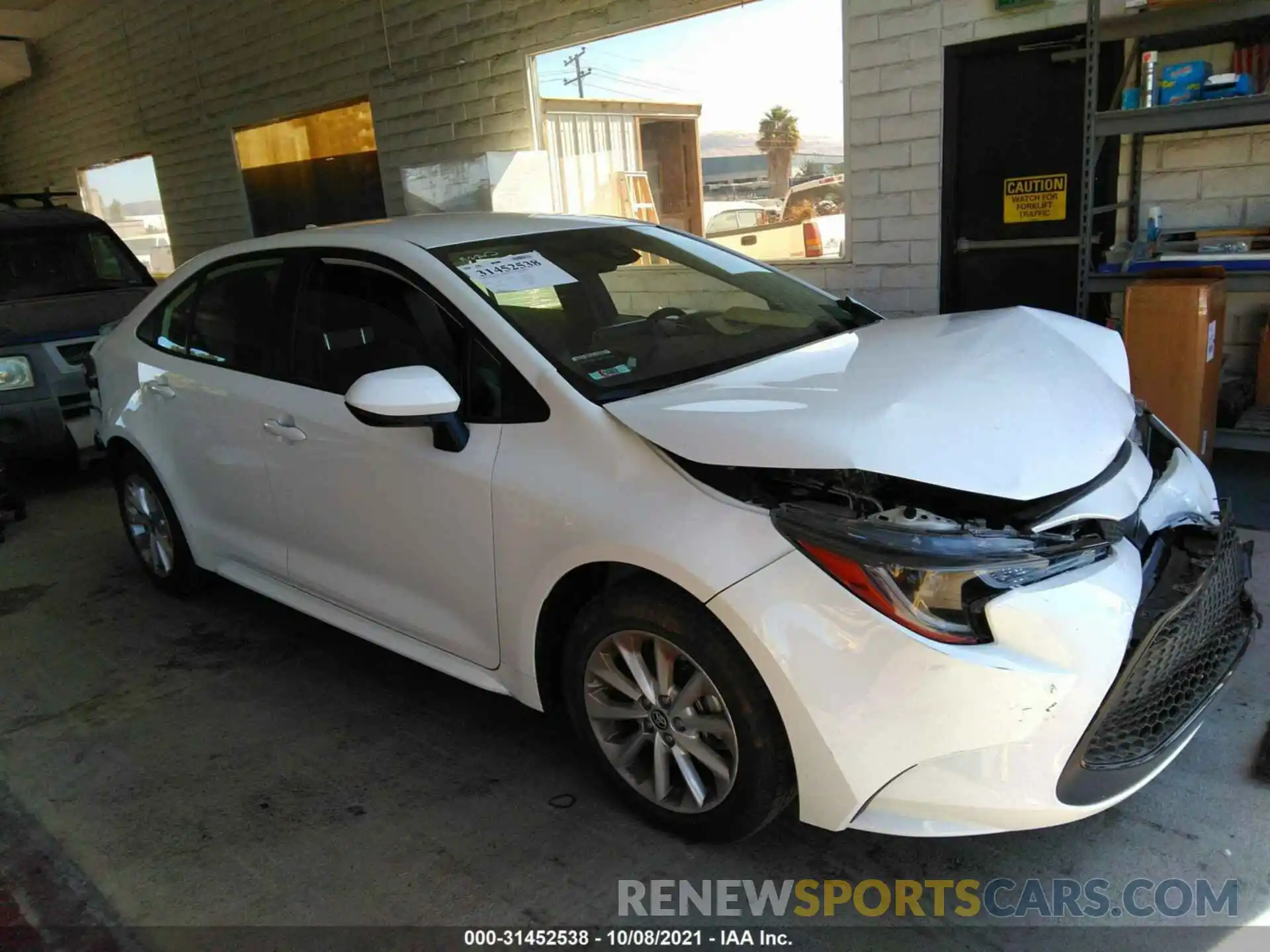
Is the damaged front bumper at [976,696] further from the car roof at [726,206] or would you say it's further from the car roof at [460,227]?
the car roof at [726,206]

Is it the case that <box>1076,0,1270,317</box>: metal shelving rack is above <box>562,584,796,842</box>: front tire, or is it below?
above

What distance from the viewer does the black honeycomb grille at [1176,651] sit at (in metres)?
2.04

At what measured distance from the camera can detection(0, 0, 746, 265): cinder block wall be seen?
798 cm

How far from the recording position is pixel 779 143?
21.7 feet

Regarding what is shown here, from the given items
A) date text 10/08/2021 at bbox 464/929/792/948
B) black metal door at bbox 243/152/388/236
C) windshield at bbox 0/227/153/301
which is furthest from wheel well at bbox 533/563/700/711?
black metal door at bbox 243/152/388/236

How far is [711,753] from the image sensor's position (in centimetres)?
226

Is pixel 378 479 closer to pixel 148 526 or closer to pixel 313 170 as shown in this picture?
pixel 148 526

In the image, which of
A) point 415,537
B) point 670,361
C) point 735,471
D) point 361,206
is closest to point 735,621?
point 735,471

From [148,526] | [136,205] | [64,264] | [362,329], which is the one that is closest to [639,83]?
[64,264]

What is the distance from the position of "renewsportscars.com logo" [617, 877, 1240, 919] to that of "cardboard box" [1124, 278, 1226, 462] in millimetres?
2680

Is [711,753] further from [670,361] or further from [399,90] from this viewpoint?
[399,90]

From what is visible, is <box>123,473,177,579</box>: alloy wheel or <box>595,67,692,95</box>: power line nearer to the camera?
<box>123,473,177,579</box>: alloy wheel

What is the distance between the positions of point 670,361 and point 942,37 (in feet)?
13.1

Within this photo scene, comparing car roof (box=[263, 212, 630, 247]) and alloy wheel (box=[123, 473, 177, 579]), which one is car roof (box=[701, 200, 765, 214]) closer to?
car roof (box=[263, 212, 630, 247])
